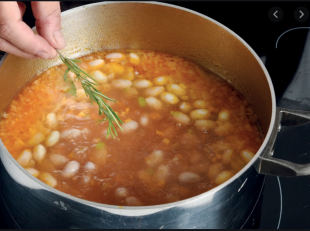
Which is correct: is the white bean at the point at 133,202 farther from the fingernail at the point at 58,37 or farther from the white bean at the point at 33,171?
the fingernail at the point at 58,37

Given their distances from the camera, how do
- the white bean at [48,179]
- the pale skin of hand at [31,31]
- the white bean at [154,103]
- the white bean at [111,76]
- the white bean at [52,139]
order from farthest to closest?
the white bean at [111,76]
the white bean at [154,103]
the white bean at [52,139]
the white bean at [48,179]
the pale skin of hand at [31,31]

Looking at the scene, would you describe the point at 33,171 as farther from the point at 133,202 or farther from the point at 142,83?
the point at 142,83

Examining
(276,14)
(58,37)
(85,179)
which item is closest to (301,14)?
(276,14)

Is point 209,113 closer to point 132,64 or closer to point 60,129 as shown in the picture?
point 132,64

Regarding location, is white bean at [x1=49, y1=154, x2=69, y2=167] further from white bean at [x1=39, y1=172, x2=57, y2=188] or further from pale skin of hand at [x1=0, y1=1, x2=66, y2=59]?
pale skin of hand at [x1=0, y1=1, x2=66, y2=59]

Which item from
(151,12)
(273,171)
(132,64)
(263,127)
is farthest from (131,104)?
(273,171)

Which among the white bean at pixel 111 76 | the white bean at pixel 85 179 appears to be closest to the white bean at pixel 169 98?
the white bean at pixel 111 76
